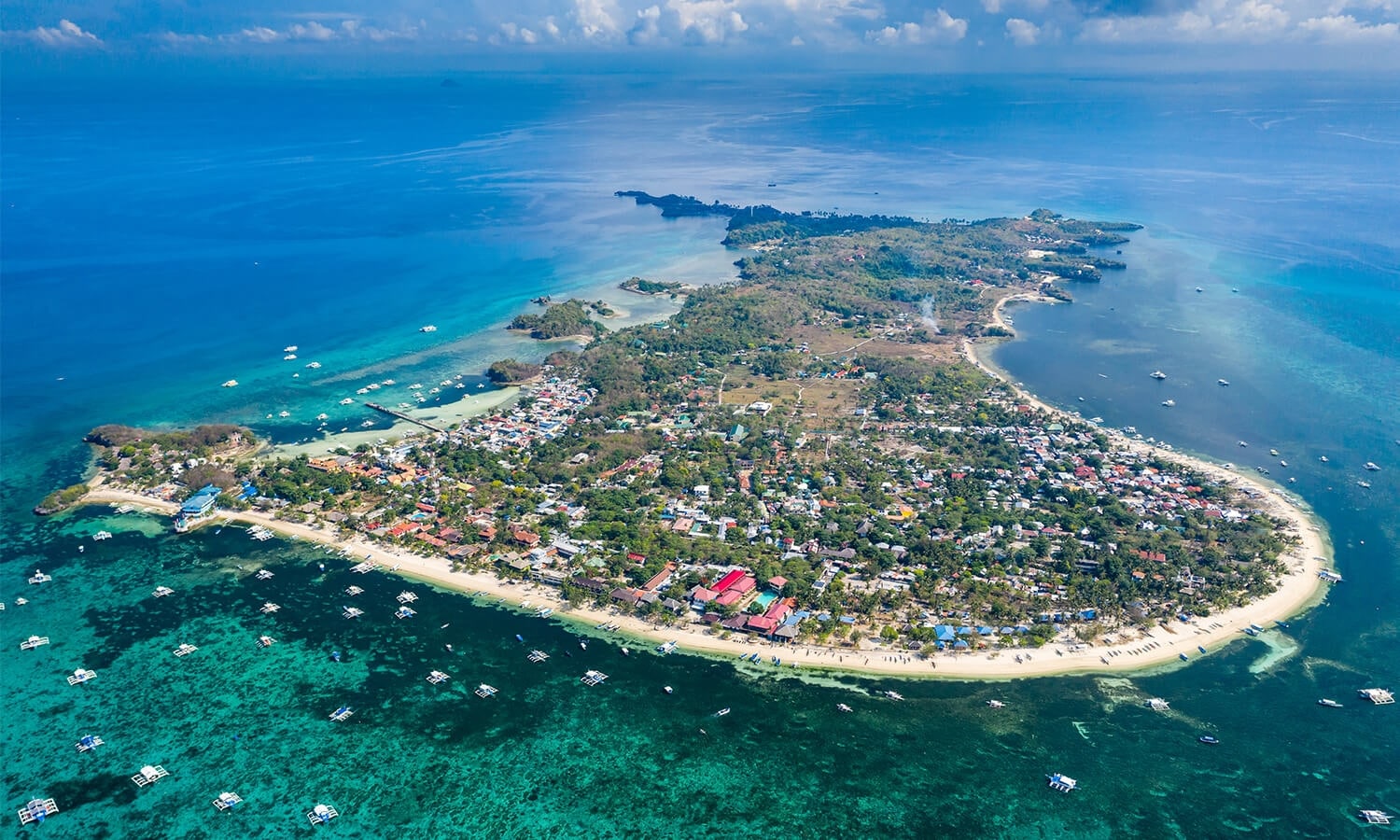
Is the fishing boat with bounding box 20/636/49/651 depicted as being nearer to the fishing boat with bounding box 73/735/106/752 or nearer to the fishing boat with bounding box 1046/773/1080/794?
the fishing boat with bounding box 73/735/106/752

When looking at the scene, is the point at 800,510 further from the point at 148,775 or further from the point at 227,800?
the point at 148,775

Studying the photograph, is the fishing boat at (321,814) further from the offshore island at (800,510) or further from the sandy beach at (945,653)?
the sandy beach at (945,653)

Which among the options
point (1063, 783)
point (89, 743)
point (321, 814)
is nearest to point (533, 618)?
point (321, 814)

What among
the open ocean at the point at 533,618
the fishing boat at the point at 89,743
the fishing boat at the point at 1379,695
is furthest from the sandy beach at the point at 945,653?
the fishing boat at the point at 89,743

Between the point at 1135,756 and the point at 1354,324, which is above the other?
the point at 1354,324

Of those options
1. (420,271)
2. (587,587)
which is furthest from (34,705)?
(420,271)

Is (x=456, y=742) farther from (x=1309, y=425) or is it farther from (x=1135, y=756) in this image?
(x=1309, y=425)
